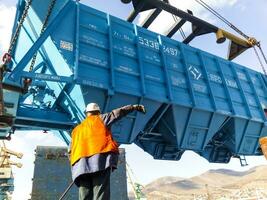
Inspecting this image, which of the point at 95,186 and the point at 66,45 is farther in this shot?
the point at 66,45

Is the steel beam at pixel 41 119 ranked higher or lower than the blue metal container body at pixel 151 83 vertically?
lower

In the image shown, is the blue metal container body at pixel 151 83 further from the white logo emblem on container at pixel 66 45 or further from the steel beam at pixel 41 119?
the steel beam at pixel 41 119

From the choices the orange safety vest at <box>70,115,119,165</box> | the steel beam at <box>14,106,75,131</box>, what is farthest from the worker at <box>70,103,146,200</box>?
the steel beam at <box>14,106,75,131</box>

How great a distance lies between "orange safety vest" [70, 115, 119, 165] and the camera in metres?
3.54

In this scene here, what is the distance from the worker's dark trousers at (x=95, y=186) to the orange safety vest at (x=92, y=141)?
8.2 inches

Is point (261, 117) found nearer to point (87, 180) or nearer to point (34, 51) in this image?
point (34, 51)

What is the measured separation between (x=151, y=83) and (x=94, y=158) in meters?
5.92

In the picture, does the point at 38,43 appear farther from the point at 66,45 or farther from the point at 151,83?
the point at 151,83

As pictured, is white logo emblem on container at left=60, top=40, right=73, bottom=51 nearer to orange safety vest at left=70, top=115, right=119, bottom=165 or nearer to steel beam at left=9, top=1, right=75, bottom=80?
steel beam at left=9, top=1, right=75, bottom=80

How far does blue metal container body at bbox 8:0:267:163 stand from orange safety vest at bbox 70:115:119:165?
388 centimetres

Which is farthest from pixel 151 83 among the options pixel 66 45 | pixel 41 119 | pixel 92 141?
pixel 92 141

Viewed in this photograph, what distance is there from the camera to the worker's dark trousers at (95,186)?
3473 mm

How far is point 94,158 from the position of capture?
3506mm

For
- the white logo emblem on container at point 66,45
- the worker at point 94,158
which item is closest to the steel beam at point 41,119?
the white logo emblem on container at point 66,45
